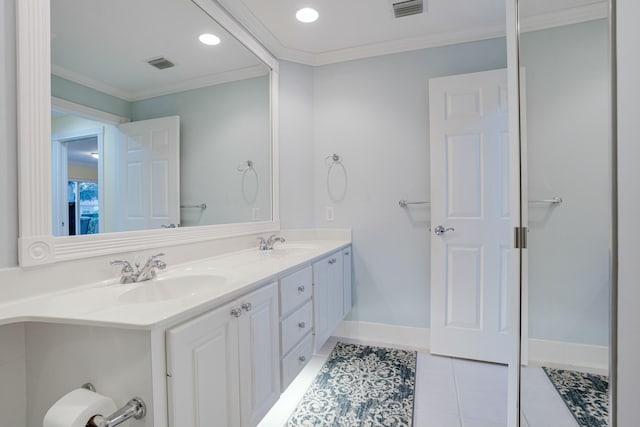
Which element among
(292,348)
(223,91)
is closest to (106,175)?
(223,91)

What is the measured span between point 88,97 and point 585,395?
2.03 m

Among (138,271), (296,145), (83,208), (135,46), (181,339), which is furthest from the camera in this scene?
(296,145)

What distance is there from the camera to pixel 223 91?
204 centimetres

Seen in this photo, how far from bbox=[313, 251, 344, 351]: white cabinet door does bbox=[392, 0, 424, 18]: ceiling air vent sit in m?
1.76

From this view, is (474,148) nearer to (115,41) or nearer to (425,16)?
(425,16)

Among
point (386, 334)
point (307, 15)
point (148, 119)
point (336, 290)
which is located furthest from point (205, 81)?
point (386, 334)

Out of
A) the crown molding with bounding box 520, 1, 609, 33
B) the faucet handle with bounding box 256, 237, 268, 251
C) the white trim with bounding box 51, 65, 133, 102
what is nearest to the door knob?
the faucet handle with bounding box 256, 237, 268, 251

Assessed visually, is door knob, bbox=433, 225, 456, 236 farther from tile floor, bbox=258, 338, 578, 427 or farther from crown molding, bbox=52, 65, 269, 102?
crown molding, bbox=52, 65, 269, 102

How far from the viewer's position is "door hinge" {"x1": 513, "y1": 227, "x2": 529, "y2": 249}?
1261mm

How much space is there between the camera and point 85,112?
4.06ft

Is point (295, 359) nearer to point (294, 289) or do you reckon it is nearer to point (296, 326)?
point (296, 326)

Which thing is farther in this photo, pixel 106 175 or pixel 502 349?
pixel 502 349

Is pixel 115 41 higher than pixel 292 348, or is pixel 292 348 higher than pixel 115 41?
pixel 115 41

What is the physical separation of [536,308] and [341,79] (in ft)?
7.46
